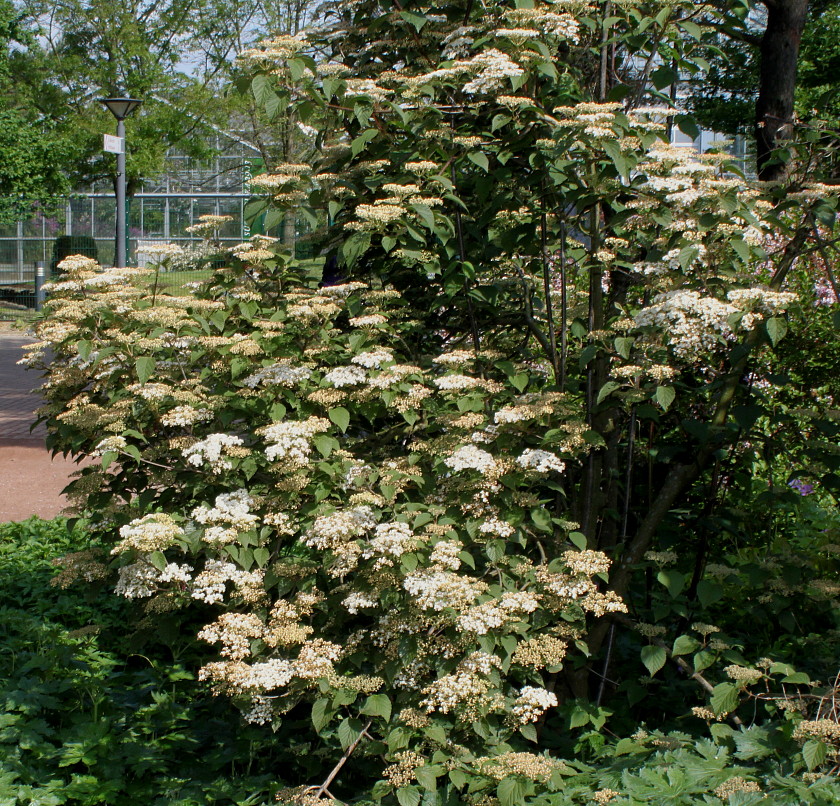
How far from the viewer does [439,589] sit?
8.00 feet

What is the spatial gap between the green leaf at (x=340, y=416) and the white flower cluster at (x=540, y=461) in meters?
0.60

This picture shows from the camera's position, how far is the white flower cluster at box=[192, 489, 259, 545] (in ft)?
8.90

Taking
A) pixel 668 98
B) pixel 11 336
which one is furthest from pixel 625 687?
pixel 11 336

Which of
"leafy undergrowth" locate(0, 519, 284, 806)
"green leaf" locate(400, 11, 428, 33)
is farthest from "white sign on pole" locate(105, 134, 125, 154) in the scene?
"green leaf" locate(400, 11, 428, 33)

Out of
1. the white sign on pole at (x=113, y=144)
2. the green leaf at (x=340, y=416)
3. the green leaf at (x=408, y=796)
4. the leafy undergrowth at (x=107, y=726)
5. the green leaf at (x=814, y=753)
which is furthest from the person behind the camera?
the white sign on pole at (x=113, y=144)

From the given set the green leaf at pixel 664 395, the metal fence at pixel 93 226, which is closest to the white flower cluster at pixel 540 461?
the green leaf at pixel 664 395

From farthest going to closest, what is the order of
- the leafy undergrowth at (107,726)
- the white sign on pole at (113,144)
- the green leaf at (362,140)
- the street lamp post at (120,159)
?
the street lamp post at (120,159)
the white sign on pole at (113,144)
the green leaf at (362,140)
the leafy undergrowth at (107,726)

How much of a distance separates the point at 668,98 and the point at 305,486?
206 centimetres

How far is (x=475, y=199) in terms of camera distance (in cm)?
359

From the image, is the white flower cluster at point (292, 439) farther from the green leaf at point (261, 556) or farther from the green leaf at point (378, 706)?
the green leaf at point (378, 706)

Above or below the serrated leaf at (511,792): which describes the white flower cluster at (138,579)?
above

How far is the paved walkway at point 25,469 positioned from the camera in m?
6.84

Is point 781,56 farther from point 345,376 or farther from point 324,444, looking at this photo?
point 324,444

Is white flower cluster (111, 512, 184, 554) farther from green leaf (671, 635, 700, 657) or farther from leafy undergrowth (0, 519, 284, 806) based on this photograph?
green leaf (671, 635, 700, 657)
